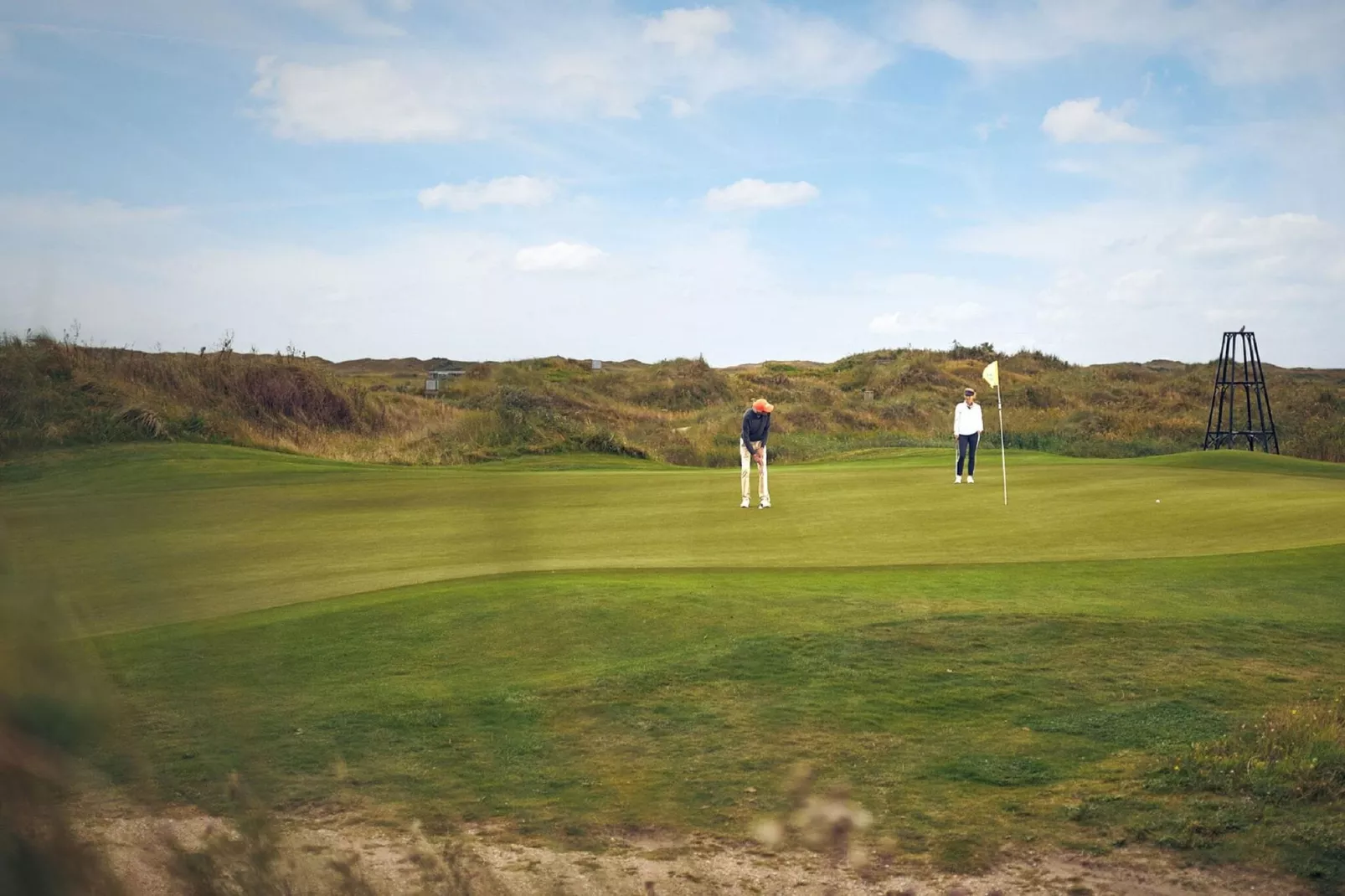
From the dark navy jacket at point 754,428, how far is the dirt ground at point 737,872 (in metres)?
14.5

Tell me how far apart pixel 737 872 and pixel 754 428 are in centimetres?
1543

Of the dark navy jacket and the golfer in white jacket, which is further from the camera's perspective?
the golfer in white jacket

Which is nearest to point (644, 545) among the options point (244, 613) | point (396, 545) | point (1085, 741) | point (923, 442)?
point (396, 545)

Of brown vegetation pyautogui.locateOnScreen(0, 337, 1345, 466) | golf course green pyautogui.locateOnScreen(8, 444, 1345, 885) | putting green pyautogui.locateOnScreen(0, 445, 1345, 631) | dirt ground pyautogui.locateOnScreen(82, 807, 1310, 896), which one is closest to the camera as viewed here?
dirt ground pyautogui.locateOnScreen(82, 807, 1310, 896)

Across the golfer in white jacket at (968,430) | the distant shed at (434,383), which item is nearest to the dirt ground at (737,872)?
the golfer in white jacket at (968,430)

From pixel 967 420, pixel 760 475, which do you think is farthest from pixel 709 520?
pixel 967 420

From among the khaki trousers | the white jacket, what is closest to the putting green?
the khaki trousers

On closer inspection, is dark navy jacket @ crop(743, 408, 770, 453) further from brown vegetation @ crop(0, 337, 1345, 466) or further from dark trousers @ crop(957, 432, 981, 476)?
brown vegetation @ crop(0, 337, 1345, 466)

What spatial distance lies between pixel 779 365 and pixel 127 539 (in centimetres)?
11231

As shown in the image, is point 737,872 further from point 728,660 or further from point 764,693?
point 728,660

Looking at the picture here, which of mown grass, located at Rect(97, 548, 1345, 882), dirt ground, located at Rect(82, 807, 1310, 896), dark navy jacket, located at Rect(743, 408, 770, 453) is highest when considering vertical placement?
dark navy jacket, located at Rect(743, 408, 770, 453)

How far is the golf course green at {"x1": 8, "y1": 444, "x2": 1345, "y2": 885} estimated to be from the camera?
211 inches

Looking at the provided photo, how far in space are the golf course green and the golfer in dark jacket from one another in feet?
7.46

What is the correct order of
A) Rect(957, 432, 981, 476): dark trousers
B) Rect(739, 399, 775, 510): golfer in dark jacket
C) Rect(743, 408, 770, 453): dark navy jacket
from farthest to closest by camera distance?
1. Rect(957, 432, 981, 476): dark trousers
2. Rect(743, 408, 770, 453): dark navy jacket
3. Rect(739, 399, 775, 510): golfer in dark jacket
